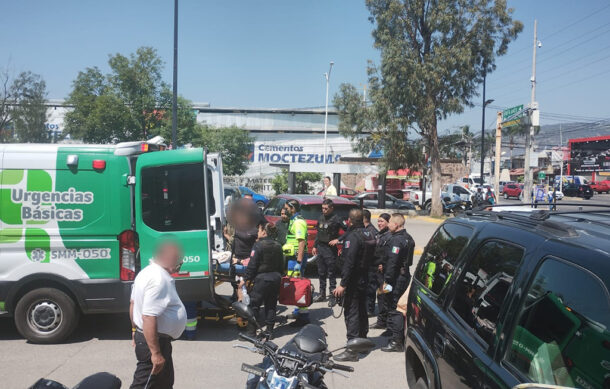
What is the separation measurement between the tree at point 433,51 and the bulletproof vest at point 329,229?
18439 millimetres

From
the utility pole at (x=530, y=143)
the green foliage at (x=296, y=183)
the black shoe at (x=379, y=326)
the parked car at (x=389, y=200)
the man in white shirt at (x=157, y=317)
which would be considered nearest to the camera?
the man in white shirt at (x=157, y=317)

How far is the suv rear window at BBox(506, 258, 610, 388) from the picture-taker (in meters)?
1.83

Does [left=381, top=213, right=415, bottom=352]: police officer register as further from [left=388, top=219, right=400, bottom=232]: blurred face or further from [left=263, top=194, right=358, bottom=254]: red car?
[left=263, top=194, right=358, bottom=254]: red car

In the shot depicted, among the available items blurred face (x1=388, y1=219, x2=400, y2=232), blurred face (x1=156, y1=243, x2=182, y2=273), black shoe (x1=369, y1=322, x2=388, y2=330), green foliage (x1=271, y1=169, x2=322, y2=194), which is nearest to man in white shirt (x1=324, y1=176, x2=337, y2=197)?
black shoe (x1=369, y1=322, x2=388, y2=330)

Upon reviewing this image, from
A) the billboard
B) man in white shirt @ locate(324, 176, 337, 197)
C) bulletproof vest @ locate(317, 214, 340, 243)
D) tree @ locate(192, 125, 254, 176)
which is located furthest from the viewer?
the billboard

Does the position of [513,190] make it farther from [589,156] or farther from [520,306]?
[520,306]

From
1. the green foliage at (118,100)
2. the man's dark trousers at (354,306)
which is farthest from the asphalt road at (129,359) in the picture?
the green foliage at (118,100)

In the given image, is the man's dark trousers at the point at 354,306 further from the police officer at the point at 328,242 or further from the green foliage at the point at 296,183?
the green foliage at the point at 296,183

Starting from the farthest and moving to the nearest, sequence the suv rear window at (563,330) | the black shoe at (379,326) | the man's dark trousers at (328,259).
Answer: the man's dark trousers at (328,259) → the black shoe at (379,326) → the suv rear window at (563,330)

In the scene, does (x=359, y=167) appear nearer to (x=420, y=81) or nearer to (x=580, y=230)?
(x=420, y=81)

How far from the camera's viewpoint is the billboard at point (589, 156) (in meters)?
66.1

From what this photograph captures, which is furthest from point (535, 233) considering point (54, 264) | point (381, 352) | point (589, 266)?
point (54, 264)

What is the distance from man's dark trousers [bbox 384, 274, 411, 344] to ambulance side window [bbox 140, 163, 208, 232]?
270cm

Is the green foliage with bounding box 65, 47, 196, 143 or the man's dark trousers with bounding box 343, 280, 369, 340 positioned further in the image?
the green foliage with bounding box 65, 47, 196, 143
